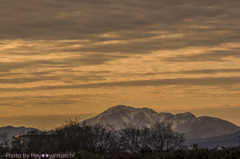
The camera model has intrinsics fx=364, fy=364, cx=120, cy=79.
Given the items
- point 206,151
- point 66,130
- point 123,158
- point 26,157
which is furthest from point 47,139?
point 206,151

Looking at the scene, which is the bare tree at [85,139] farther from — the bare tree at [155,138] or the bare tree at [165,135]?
the bare tree at [165,135]

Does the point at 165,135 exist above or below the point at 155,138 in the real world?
above

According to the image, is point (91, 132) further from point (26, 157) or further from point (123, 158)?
point (26, 157)

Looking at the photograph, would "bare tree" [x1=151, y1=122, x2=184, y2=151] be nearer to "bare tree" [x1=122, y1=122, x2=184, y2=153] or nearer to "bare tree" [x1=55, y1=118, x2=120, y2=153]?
"bare tree" [x1=122, y1=122, x2=184, y2=153]

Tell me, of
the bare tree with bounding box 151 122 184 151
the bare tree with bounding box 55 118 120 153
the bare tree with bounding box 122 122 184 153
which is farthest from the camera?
the bare tree with bounding box 151 122 184 151

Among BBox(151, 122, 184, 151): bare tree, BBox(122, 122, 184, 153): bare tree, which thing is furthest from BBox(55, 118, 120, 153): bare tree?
BBox(151, 122, 184, 151): bare tree

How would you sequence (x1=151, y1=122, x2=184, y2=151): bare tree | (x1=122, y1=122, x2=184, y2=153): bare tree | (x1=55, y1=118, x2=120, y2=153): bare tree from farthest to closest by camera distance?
(x1=151, y1=122, x2=184, y2=151): bare tree, (x1=122, y1=122, x2=184, y2=153): bare tree, (x1=55, y1=118, x2=120, y2=153): bare tree

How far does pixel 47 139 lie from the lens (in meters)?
84.8

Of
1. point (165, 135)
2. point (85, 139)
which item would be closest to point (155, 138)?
point (165, 135)

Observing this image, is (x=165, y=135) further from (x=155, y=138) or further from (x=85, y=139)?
(x=85, y=139)

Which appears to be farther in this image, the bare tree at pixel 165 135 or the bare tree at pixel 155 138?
the bare tree at pixel 165 135

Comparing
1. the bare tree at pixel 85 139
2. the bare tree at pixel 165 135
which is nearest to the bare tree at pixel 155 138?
the bare tree at pixel 165 135

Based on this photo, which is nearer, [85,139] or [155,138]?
[85,139]

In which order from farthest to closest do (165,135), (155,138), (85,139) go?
1. (165,135)
2. (155,138)
3. (85,139)
